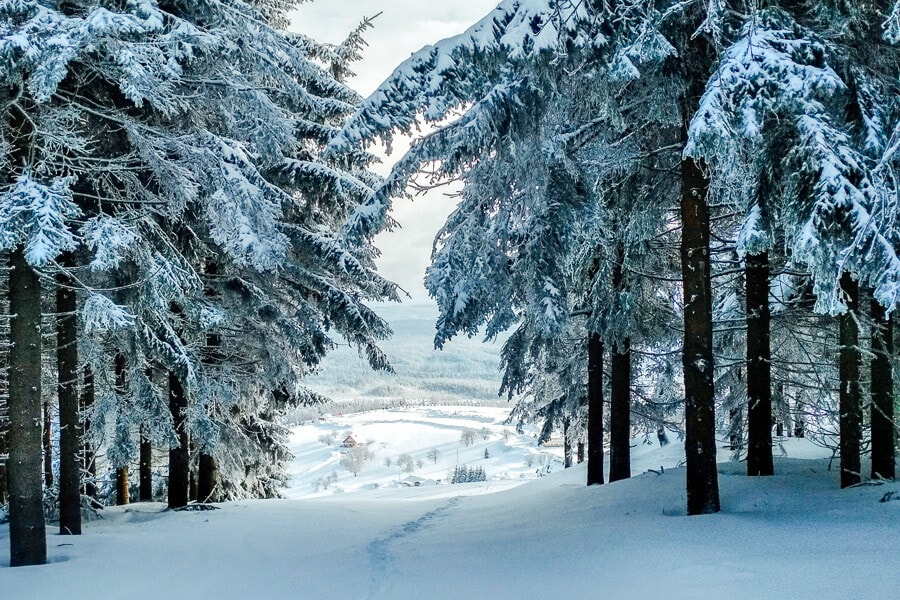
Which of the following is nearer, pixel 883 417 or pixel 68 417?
pixel 883 417

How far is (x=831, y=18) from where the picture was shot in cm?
682

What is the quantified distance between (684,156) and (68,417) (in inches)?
349

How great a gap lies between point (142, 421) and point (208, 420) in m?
1.11

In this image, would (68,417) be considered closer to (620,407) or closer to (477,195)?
(477,195)

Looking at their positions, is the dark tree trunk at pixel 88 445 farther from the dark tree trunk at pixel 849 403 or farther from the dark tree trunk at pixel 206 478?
the dark tree trunk at pixel 849 403

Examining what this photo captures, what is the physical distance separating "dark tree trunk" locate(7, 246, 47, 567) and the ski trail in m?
3.81

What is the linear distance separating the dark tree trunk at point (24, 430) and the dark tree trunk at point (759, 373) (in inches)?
373

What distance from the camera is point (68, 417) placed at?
29.4 ft

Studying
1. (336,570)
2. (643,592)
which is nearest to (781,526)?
(643,592)

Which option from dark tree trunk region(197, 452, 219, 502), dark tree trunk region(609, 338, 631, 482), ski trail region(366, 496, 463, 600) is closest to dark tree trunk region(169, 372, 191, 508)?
dark tree trunk region(197, 452, 219, 502)

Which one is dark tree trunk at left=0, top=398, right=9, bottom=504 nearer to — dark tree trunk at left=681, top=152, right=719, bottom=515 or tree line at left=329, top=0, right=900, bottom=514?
tree line at left=329, top=0, right=900, bottom=514

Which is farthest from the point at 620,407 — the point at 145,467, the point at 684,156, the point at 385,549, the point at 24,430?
the point at 145,467

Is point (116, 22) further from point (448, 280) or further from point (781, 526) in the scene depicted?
point (781, 526)

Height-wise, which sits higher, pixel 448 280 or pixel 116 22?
pixel 116 22
